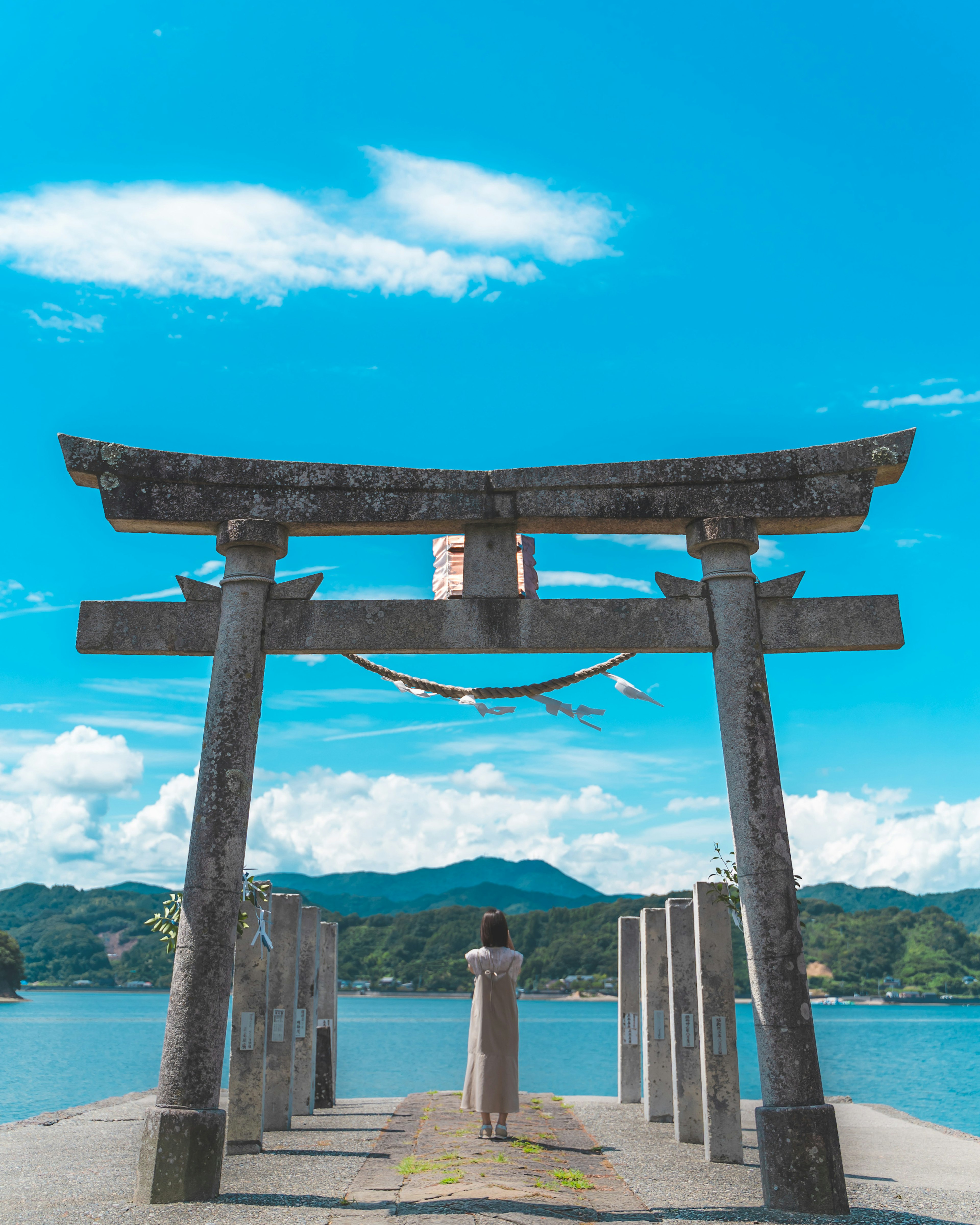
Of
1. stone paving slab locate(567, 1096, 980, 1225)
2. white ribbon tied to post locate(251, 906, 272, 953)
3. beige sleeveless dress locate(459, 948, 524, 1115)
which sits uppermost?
white ribbon tied to post locate(251, 906, 272, 953)

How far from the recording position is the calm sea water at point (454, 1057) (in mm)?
26688

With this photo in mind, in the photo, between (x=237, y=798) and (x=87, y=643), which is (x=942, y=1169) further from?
(x=87, y=643)

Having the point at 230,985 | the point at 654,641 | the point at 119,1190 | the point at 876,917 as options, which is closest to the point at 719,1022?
the point at 654,641

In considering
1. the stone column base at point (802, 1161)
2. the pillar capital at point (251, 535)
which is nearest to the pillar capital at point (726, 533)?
the pillar capital at point (251, 535)

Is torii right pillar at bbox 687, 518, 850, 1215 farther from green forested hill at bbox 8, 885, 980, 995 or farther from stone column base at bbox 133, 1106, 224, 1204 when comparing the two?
green forested hill at bbox 8, 885, 980, 995

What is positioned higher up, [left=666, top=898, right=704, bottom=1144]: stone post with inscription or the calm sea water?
[left=666, top=898, right=704, bottom=1144]: stone post with inscription

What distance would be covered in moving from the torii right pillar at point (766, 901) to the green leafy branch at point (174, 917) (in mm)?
3750

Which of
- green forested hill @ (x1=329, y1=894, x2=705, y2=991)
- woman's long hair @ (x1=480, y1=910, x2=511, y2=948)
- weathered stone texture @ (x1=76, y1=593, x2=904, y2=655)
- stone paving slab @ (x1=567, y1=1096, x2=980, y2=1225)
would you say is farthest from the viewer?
green forested hill @ (x1=329, y1=894, x2=705, y2=991)

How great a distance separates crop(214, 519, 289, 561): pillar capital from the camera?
7254 millimetres

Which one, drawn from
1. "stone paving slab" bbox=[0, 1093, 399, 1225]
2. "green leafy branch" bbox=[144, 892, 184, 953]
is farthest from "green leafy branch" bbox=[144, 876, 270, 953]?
"stone paving slab" bbox=[0, 1093, 399, 1225]

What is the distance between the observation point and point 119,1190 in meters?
6.64

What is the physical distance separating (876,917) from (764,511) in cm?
9379

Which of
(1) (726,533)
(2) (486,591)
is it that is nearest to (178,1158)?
(2) (486,591)

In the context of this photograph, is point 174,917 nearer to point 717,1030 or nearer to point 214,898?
point 214,898
